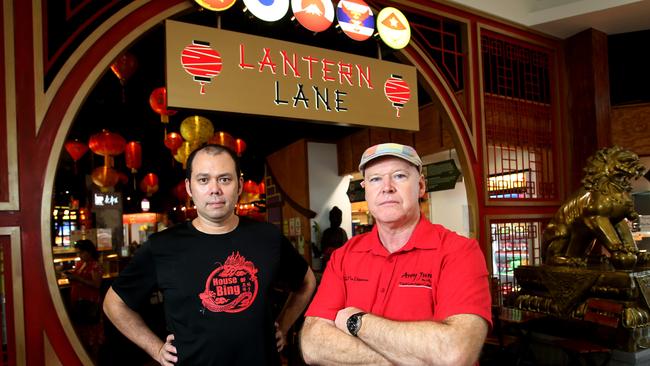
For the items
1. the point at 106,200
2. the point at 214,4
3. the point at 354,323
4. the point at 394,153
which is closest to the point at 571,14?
the point at 214,4

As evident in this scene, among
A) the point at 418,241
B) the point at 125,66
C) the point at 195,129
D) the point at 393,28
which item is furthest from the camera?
the point at 195,129

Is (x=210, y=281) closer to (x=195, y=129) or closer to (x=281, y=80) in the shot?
(x=281, y=80)

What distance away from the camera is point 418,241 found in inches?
61.7

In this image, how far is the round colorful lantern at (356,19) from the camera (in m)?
3.39

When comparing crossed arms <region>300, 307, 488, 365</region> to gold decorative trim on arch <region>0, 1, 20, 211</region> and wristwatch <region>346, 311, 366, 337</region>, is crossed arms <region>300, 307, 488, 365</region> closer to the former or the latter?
wristwatch <region>346, 311, 366, 337</region>

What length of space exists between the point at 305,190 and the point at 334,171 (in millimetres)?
770

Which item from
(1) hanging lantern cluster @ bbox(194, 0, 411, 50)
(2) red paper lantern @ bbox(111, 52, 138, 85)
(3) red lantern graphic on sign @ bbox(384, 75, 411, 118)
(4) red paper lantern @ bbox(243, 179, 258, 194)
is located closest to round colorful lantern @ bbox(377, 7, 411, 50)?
(1) hanging lantern cluster @ bbox(194, 0, 411, 50)

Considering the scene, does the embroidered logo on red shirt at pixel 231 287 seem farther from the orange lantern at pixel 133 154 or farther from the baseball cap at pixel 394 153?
the orange lantern at pixel 133 154

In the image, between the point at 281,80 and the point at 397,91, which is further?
the point at 397,91

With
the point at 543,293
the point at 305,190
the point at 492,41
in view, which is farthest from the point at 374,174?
the point at 305,190

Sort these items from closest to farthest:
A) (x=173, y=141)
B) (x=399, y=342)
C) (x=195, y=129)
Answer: (x=399, y=342)
(x=195, y=129)
(x=173, y=141)

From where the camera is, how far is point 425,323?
133 centimetres

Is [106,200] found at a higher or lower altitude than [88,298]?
higher

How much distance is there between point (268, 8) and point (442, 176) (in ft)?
→ 10.3
